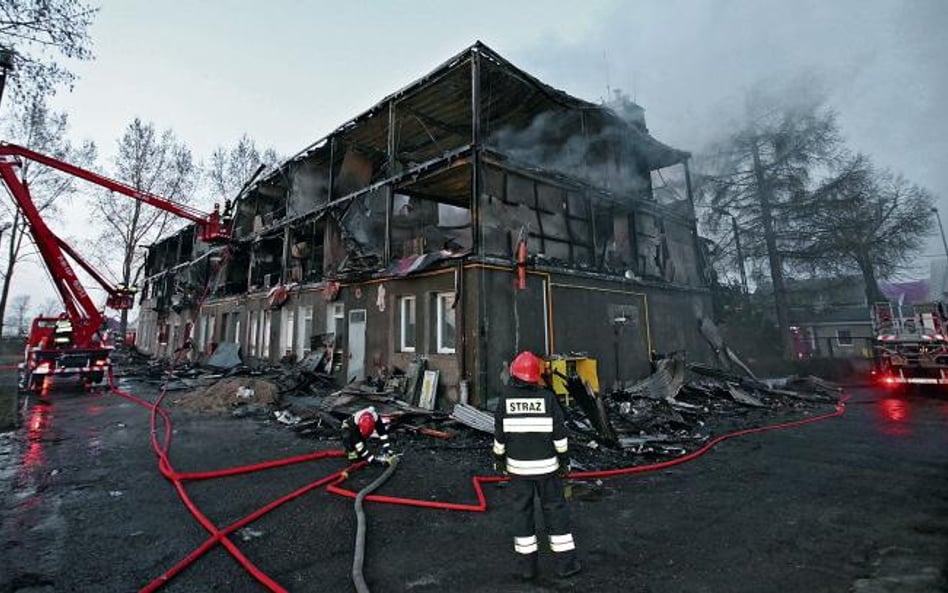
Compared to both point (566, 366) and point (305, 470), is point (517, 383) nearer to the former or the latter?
point (305, 470)

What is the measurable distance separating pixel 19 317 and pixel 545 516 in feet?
247

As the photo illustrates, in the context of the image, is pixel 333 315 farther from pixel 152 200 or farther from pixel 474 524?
pixel 474 524

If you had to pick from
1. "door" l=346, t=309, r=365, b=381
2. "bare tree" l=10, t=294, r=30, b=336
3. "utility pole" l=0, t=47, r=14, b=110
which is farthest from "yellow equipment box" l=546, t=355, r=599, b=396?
"bare tree" l=10, t=294, r=30, b=336

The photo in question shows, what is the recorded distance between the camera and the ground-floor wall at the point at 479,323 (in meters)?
9.77

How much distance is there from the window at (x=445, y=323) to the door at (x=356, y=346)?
3283 millimetres

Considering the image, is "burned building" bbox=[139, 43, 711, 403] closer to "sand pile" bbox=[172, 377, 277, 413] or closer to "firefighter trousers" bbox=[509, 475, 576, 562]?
"sand pile" bbox=[172, 377, 277, 413]

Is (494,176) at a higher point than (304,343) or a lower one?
higher

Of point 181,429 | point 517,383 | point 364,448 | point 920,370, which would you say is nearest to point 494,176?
point 364,448

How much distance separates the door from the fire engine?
16323mm

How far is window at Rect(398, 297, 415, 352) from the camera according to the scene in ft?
38.1

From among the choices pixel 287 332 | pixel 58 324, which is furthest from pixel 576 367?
pixel 58 324

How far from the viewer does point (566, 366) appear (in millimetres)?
10289

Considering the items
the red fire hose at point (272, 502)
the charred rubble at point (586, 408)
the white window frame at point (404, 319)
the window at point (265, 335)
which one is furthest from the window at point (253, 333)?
the red fire hose at point (272, 502)

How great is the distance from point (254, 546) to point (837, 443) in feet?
30.2
